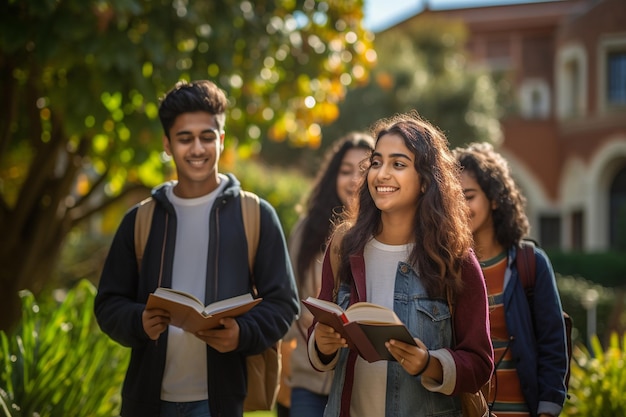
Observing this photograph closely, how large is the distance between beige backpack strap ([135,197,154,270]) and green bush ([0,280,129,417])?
132 cm

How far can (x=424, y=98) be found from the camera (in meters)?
32.6

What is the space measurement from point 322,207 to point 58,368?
1.72 m

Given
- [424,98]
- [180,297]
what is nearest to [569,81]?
[424,98]

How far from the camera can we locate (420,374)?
310 cm

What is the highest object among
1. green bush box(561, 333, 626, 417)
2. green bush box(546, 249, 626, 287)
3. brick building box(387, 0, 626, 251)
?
brick building box(387, 0, 626, 251)

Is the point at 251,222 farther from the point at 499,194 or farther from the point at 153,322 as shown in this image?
the point at 499,194

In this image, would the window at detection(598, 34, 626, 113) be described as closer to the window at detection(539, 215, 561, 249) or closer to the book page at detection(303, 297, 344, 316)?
the window at detection(539, 215, 561, 249)

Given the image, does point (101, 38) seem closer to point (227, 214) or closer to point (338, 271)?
point (227, 214)

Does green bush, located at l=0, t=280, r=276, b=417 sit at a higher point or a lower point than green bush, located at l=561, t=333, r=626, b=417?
higher

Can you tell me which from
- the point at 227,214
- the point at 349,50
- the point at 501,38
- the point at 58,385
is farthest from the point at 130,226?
the point at 501,38

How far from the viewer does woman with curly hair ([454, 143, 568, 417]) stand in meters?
4.10

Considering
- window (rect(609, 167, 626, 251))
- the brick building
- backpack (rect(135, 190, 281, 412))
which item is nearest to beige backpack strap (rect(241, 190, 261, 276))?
backpack (rect(135, 190, 281, 412))

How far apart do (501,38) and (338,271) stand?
36.9m

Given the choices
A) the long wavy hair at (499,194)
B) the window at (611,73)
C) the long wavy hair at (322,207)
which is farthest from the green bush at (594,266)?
the long wavy hair at (499,194)
